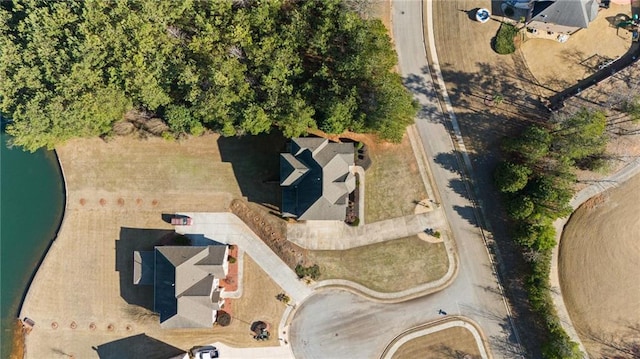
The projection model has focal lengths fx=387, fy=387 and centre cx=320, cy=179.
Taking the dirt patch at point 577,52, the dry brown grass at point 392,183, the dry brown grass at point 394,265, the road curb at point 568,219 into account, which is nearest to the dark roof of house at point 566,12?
the dirt patch at point 577,52

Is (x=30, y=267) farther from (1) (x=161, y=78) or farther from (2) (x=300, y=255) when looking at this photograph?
(2) (x=300, y=255)

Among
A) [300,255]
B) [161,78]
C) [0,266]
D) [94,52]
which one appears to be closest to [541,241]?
[300,255]

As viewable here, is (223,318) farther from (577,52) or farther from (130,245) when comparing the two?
(577,52)

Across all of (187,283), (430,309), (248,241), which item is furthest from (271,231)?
(430,309)

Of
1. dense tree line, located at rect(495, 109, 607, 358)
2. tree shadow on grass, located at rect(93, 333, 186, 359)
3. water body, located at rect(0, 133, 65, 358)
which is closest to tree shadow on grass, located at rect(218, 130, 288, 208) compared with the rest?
tree shadow on grass, located at rect(93, 333, 186, 359)

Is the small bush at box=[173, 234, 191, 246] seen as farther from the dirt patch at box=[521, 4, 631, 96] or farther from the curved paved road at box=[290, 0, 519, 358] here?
the dirt patch at box=[521, 4, 631, 96]

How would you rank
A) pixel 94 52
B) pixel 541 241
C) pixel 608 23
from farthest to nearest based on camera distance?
pixel 608 23, pixel 541 241, pixel 94 52

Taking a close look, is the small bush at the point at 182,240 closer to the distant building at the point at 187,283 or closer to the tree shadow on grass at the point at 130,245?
the tree shadow on grass at the point at 130,245
